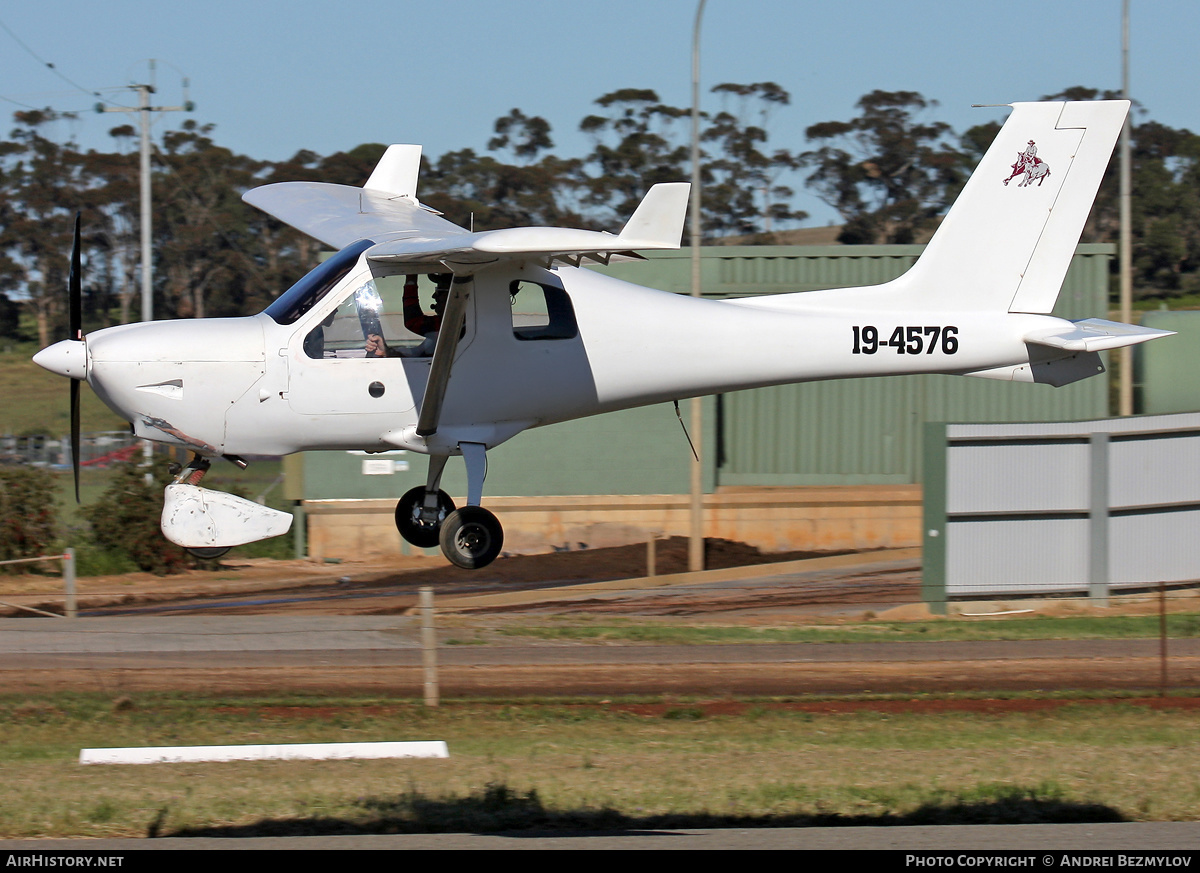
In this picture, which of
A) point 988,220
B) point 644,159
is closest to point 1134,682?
point 988,220

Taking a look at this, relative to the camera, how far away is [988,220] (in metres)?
13.0

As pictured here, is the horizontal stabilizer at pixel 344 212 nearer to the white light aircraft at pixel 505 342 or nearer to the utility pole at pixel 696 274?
the white light aircraft at pixel 505 342

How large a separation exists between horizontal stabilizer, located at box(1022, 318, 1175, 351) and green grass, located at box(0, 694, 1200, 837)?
3266 millimetres

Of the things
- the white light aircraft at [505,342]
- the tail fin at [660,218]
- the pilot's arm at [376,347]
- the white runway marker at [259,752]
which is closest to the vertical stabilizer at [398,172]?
the white light aircraft at [505,342]

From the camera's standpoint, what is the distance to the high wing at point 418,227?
9.77m

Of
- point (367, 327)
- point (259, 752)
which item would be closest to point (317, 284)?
point (367, 327)

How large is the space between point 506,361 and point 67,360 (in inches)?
148

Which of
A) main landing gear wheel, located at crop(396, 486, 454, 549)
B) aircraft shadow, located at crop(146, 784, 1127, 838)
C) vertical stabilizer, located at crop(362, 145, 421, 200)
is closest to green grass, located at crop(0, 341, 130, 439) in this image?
vertical stabilizer, located at crop(362, 145, 421, 200)

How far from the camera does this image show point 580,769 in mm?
9305

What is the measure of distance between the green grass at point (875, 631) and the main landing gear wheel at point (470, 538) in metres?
3.73

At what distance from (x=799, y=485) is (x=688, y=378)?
14679 millimetres

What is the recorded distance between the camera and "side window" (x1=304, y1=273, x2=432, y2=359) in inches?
460

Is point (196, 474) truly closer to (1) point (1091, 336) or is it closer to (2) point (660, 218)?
(2) point (660, 218)

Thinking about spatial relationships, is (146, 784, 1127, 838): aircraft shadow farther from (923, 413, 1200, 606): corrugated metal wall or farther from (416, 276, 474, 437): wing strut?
(923, 413, 1200, 606): corrugated metal wall
